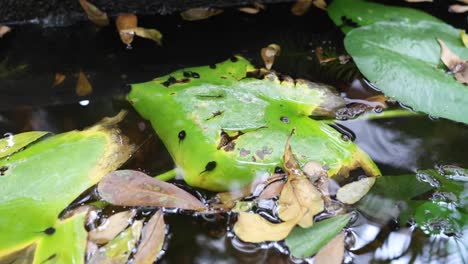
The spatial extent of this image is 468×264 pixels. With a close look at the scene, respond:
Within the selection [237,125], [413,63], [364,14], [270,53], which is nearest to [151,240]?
[237,125]

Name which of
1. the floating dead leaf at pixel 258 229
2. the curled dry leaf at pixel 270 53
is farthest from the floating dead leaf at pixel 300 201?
the curled dry leaf at pixel 270 53

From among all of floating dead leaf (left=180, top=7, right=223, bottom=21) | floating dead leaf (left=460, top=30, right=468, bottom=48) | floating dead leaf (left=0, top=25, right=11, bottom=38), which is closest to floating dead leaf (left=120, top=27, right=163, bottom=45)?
floating dead leaf (left=180, top=7, right=223, bottom=21)

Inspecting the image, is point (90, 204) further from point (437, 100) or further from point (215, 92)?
point (437, 100)

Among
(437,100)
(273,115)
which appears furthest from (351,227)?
(437,100)

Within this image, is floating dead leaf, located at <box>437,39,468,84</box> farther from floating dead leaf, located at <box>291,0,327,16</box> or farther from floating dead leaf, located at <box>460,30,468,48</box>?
floating dead leaf, located at <box>291,0,327,16</box>

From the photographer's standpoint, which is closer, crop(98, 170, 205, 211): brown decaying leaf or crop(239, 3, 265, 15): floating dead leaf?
crop(98, 170, 205, 211): brown decaying leaf

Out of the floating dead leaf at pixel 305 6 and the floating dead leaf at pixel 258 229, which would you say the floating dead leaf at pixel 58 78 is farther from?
the floating dead leaf at pixel 305 6
